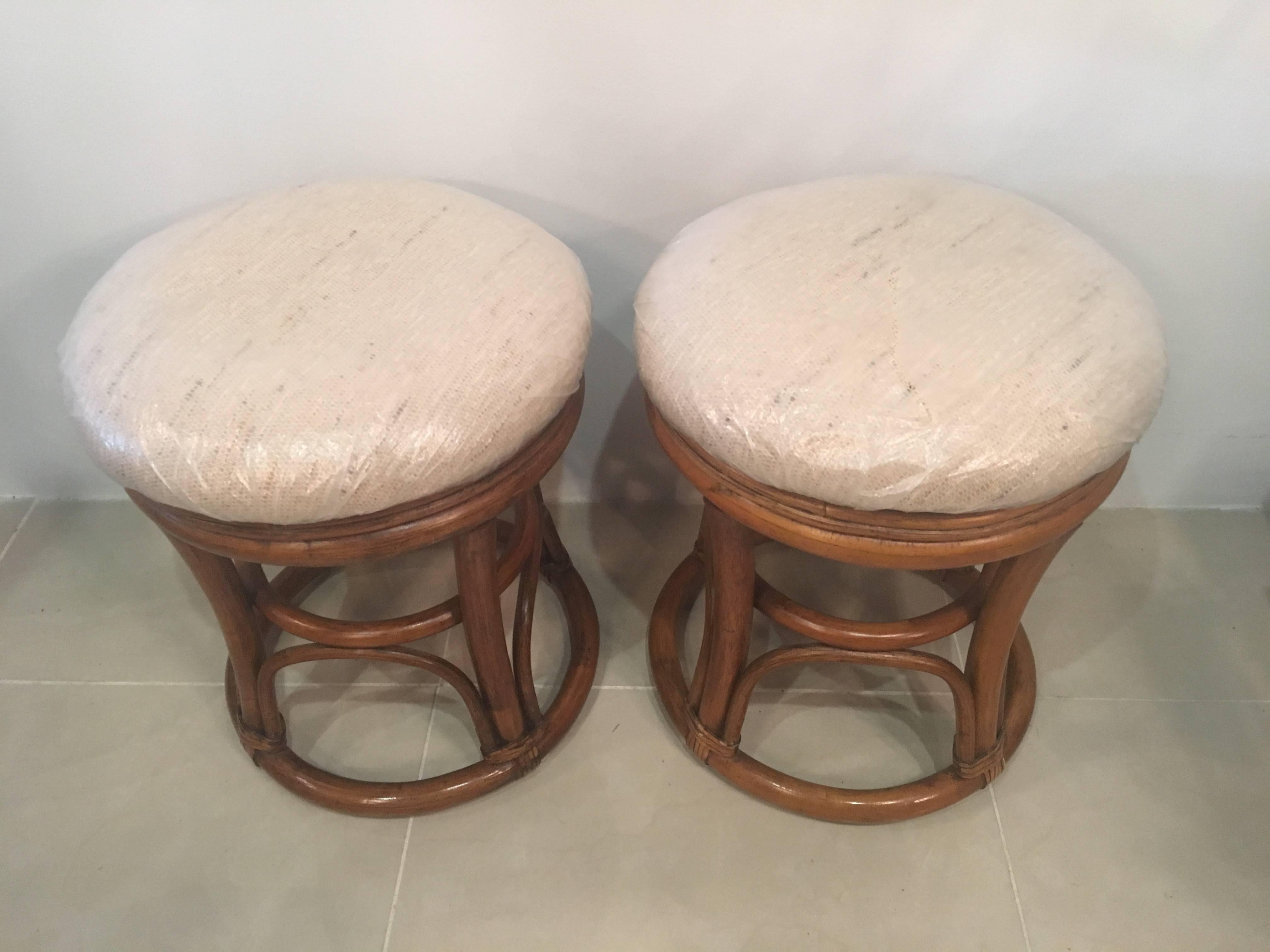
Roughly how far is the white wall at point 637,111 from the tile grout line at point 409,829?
1.55 feet

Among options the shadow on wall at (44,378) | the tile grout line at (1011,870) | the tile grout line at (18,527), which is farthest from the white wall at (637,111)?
the tile grout line at (1011,870)

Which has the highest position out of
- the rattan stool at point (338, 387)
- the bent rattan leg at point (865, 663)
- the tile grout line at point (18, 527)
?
the rattan stool at point (338, 387)

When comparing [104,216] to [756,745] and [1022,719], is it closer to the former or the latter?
[756,745]

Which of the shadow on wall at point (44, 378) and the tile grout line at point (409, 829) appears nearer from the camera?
the tile grout line at point (409, 829)

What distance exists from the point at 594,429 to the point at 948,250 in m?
0.54

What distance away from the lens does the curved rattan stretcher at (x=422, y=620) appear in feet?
2.01

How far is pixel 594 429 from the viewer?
3.62ft

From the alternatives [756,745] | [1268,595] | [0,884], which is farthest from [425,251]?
[1268,595]

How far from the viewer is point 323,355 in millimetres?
590

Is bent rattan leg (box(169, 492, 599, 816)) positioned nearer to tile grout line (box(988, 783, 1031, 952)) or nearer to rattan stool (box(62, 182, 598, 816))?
rattan stool (box(62, 182, 598, 816))

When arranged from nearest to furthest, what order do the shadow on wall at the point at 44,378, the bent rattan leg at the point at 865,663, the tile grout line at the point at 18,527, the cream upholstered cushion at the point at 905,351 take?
the cream upholstered cushion at the point at 905,351 < the bent rattan leg at the point at 865,663 < the shadow on wall at the point at 44,378 < the tile grout line at the point at 18,527

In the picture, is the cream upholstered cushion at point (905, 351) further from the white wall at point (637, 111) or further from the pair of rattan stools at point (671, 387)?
the white wall at point (637, 111)

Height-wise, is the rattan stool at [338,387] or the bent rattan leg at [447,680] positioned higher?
the rattan stool at [338,387]

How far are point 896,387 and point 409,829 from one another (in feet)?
2.11
